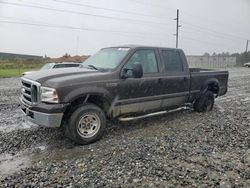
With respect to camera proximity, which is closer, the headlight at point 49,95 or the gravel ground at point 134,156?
the gravel ground at point 134,156

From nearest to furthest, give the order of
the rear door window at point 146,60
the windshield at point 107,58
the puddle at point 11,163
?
the puddle at point 11,163, the windshield at point 107,58, the rear door window at point 146,60

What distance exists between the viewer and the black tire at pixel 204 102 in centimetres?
848

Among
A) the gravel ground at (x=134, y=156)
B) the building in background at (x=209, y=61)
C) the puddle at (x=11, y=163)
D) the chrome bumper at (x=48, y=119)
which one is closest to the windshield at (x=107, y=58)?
the gravel ground at (x=134, y=156)

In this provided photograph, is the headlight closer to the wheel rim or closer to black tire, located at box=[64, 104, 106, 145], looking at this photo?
black tire, located at box=[64, 104, 106, 145]

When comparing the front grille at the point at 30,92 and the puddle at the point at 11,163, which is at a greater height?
the front grille at the point at 30,92

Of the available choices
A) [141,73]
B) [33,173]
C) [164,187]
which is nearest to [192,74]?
[141,73]

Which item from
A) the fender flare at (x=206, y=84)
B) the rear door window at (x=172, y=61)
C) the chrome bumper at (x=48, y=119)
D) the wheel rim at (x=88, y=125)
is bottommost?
the wheel rim at (x=88, y=125)

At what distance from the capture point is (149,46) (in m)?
7.01

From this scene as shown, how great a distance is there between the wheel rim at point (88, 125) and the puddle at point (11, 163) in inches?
45.3

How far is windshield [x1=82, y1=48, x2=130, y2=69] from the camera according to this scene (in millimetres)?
6339

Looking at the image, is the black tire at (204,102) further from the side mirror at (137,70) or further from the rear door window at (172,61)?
the side mirror at (137,70)

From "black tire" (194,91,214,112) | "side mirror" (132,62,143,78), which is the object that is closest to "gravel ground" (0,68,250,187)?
"black tire" (194,91,214,112)

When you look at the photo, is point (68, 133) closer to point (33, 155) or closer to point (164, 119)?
point (33, 155)

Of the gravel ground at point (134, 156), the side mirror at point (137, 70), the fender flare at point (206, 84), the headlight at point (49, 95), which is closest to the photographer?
the gravel ground at point (134, 156)
